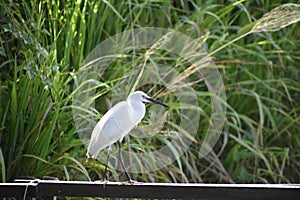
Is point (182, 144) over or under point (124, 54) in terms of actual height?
under

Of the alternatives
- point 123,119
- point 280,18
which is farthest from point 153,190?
point 280,18

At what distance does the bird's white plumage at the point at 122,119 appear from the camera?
1.46 m

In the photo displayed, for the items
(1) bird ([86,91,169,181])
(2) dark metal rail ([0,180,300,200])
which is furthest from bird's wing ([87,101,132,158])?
(2) dark metal rail ([0,180,300,200])

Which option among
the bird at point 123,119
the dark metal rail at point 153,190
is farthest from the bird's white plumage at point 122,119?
the dark metal rail at point 153,190

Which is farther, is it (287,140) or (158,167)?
(287,140)

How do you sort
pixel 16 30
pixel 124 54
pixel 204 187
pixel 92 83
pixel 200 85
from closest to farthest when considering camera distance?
pixel 204 187
pixel 16 30
pixel 92 83
pixel 124 54
pixel 200 85

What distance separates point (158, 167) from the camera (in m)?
2.35

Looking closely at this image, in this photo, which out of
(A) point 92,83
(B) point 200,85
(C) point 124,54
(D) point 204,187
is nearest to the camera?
(D) point 204,187

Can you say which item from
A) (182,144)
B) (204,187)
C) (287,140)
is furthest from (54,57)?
(287,140)

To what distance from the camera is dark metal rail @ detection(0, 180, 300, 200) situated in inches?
53.4

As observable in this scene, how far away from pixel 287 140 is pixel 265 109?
240 millimetres

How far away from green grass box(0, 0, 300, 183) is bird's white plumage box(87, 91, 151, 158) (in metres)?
0.52

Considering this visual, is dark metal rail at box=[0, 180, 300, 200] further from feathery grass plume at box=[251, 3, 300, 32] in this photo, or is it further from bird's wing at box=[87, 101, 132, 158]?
feathery grass plume at box=[251, 3, 300, 32]

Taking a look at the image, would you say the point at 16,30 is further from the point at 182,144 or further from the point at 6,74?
the point at 182,144
